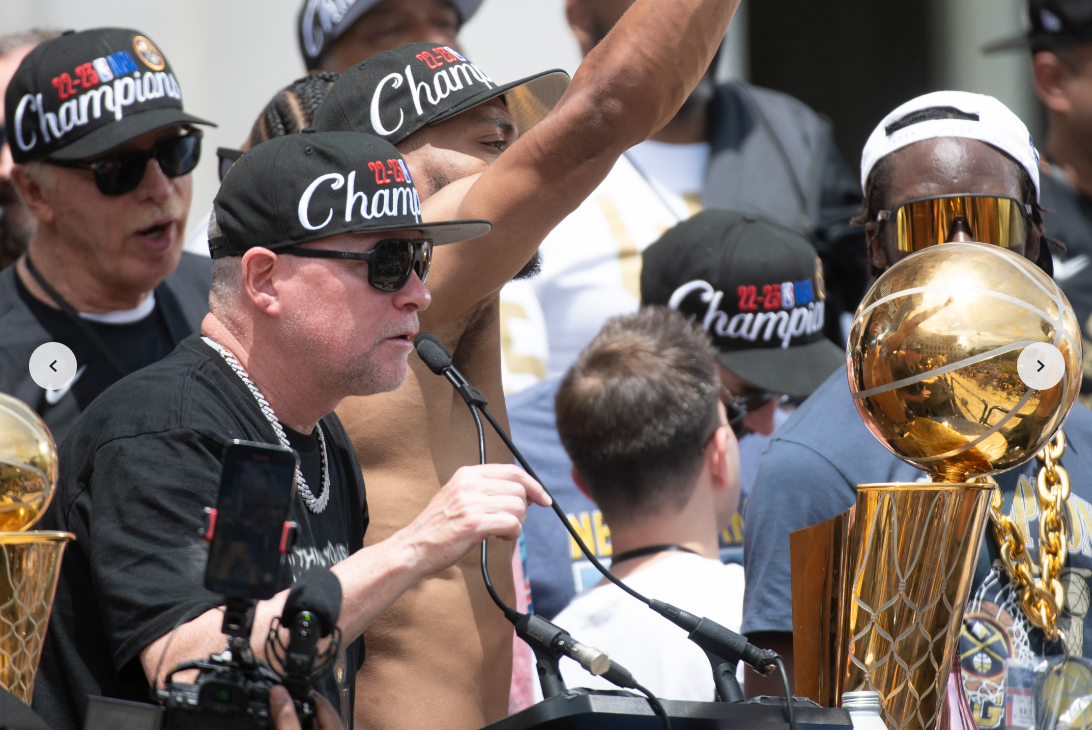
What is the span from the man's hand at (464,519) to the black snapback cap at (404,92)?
→ 1.13 meters

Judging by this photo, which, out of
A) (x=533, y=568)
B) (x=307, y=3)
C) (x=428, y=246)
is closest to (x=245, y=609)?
(x=428, y=246)

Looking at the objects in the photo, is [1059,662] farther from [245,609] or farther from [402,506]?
[245,609]

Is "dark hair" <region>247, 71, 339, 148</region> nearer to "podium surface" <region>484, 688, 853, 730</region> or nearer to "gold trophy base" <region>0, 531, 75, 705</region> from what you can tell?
"gold trophy base" <region>0, 531, 75, 705</region>

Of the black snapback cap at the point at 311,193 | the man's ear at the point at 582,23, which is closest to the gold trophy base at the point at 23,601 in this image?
the black snapback cap at the point at 311,193

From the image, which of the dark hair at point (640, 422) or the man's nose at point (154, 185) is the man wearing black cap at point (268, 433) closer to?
the dark hair at point (640, 422)

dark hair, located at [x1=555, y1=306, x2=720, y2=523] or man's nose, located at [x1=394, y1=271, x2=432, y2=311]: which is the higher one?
man's nose, located at [x1=394, y1=271, x2=432, y2=311]

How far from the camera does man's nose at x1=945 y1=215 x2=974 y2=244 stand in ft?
9.57

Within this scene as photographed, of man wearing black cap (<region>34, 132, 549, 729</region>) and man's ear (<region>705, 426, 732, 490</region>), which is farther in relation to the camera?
man's ear (<region>705, 426, 732, 490</region>)

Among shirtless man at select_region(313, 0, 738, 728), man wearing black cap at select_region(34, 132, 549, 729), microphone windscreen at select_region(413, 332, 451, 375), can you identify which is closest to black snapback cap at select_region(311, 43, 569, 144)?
shirtless man at select_region(313, 0, 738, 728)

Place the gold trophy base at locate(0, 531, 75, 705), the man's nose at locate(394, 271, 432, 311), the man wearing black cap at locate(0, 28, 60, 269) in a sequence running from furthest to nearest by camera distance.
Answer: the man wearing black cap at locate(0, 28, 60, 269) → the man's nose at locate(394, 271, 432, 311) → the gold trophy base at locate(0, 531, 75, 705)

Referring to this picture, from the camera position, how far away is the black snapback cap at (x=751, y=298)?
169 inches

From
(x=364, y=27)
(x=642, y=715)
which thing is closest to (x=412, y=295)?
(x=642, y=715)

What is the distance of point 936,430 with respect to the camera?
2.07 meters

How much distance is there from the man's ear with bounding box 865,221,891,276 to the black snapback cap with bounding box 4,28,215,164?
202 cm
